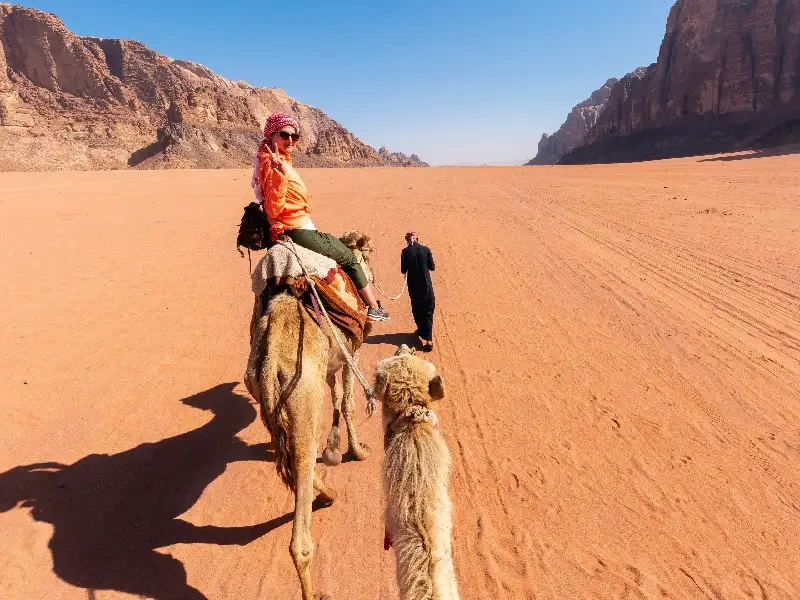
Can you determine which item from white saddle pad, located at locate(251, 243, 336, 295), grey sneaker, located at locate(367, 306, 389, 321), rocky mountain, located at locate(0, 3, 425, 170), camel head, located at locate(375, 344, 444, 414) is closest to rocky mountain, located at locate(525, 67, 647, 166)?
rocky mountain, located at locate(0, 3, 425, 170)

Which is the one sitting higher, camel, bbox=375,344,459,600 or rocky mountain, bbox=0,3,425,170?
rocky mountain, bbox=0,3,425,170

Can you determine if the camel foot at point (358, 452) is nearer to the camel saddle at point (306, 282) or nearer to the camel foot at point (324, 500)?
the camel foot at point (324, 500)

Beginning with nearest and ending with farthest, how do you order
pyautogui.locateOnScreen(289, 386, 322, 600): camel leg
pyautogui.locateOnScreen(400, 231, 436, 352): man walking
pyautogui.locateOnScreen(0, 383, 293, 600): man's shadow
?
1. pyautogui.locateOnScreen(289, 386, 322, 600): camel leg
2. pyautogui.locateOnScreen(0, 383, 293, 600): man's shadow
3. pyautogui.locateOnScreen(400, 231, 436, 352): man walking

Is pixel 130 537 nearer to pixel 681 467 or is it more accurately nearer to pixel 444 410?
pixel 444 410

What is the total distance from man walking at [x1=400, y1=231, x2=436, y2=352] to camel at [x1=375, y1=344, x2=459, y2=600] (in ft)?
17.8

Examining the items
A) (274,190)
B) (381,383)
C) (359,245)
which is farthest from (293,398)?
(359,245)

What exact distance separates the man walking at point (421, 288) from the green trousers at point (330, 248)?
3.24 metres

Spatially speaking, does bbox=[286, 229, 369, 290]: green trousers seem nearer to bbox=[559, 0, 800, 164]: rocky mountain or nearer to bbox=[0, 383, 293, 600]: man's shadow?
bbox=[0, 383, 293, 600]: man's shadow

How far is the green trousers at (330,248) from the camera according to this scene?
13.5 ft

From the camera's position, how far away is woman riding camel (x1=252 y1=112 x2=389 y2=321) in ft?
12.5

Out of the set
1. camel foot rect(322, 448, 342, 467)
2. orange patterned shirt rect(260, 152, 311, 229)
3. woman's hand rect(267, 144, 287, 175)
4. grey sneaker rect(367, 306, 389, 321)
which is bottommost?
camel foot rect(322, 448, 342, 467)

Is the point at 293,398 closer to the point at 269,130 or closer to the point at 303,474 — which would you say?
the point at 303,474

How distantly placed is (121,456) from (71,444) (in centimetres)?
76

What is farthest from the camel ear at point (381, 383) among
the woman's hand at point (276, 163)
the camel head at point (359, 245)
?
the camel head at point (359, 245)
